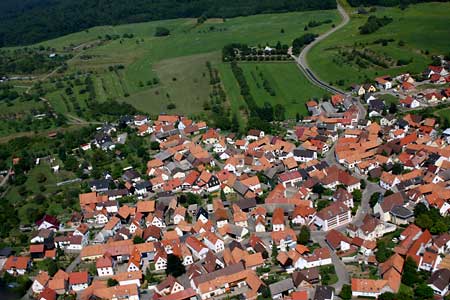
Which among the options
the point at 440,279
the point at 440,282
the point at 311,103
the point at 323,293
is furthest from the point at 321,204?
the point at 311,103

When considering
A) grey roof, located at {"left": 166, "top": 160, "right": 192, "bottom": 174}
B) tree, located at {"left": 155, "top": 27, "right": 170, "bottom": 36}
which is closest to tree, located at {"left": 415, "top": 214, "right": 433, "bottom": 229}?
grey roof, located at {"left": 166, "top": 160, "right": 192, "bottom": 174}

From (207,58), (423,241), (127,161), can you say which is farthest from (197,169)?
(207,58)

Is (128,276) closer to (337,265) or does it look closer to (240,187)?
(240,187)

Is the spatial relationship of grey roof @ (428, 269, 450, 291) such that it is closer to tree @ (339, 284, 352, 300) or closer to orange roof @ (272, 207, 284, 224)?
tree @ (339, 284, 352, 300)

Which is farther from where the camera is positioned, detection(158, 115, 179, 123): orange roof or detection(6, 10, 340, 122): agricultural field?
detection(6, 10, 340, 122): agricultural field

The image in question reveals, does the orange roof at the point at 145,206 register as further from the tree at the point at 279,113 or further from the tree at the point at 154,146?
the tree at the point at 279,113

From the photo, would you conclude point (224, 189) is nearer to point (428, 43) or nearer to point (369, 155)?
point (369, 155)
